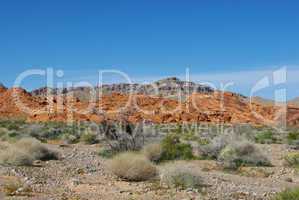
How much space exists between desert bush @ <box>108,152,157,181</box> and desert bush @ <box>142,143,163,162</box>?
366 cm

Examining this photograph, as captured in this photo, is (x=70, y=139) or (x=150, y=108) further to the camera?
(x=150, y=108)

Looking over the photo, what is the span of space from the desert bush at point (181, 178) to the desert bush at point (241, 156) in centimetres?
454

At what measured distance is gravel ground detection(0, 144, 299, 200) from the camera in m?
10.9

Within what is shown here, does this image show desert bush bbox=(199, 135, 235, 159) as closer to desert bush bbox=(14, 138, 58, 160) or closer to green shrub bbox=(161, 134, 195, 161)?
green shrub bbox=(161, 134, 195, 161)

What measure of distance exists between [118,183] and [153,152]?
5151 mm

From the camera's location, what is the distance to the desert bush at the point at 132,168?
43.8ft

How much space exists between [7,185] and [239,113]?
54065 millimetres

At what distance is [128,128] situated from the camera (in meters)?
Result: 23.0

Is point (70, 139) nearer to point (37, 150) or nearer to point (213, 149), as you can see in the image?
point (37, 150)

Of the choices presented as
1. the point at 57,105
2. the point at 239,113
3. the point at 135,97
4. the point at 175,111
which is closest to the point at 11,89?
the point at 57,105

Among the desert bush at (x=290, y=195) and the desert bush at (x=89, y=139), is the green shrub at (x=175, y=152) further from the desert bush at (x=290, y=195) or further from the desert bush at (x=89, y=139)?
the desert bush at (x=290, y=195)

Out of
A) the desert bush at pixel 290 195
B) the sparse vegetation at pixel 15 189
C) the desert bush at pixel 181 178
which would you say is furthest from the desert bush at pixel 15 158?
the desert bush at pixel 290 195

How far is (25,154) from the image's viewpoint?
53.9 feet

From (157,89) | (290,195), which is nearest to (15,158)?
(290,195)
